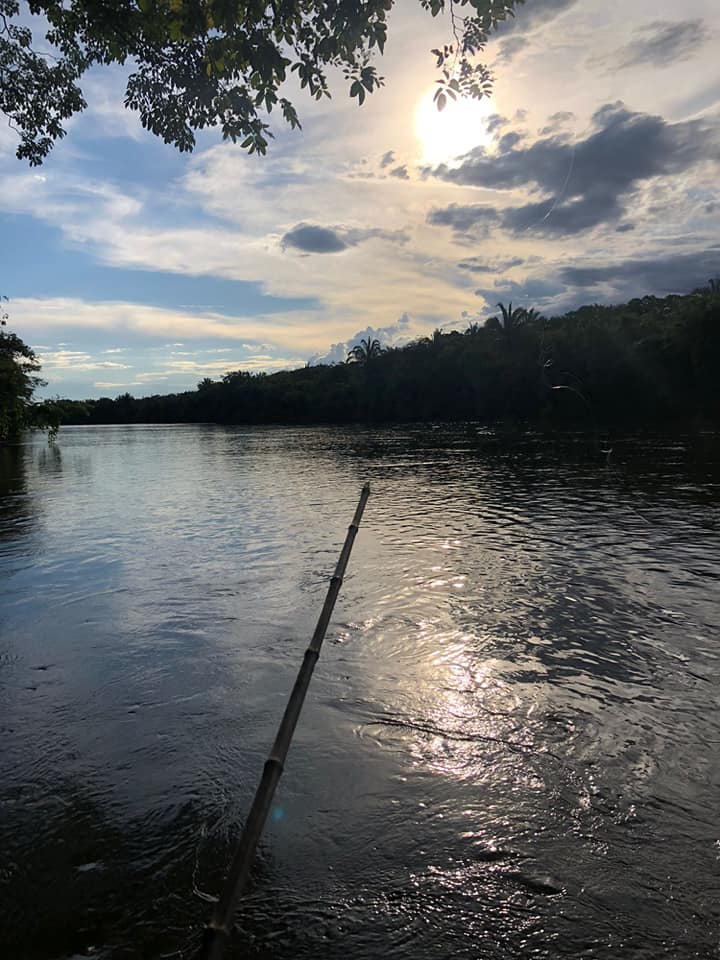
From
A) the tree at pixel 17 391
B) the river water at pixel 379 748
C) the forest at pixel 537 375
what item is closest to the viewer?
the river water at pixel 379 748

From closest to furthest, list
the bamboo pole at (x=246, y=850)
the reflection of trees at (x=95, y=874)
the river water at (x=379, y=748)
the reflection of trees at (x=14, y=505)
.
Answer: the bamboo pole at (x=246, y=850) < the reflection of trees at (x=95, y=874) < the river water at (x=379, y=748) < the reflection of trees at (x=14, y=505)

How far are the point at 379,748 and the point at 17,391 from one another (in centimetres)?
4964

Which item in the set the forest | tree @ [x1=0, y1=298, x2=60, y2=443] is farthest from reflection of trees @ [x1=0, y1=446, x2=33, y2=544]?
the forest

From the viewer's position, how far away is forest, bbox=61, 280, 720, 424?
70.6m

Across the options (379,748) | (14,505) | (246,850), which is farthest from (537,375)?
(246,850)

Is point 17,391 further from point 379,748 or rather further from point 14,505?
point 379,748

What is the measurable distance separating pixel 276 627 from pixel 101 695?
2.85m

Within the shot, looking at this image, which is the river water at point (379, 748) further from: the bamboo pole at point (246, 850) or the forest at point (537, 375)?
the forest at point (537, 375)

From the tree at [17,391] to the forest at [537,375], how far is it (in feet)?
17.5

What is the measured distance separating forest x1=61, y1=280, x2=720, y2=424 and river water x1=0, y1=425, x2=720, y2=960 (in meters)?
34.9

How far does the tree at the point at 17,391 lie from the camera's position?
44.2 metres

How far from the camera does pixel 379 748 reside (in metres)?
6.12

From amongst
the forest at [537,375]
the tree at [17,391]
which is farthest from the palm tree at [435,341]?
the tree at [17,391]

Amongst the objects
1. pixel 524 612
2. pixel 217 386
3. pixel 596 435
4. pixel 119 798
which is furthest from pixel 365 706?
pixel 217 386
